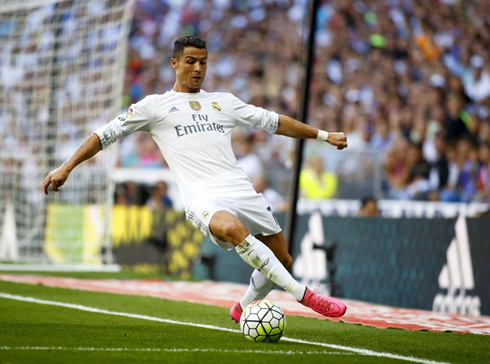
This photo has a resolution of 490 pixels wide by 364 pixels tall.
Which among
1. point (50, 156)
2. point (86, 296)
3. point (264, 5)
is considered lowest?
point (86, 296)

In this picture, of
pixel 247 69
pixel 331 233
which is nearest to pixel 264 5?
pixel 247 69

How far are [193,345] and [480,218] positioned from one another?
15.2 ft

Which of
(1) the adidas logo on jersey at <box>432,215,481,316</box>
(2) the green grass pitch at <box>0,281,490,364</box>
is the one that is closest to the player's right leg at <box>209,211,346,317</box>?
(2) the green grass pitch at <box>0,281,490,364</box>

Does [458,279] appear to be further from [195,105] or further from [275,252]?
[195,105]

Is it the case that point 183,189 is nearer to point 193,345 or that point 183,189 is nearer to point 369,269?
point 193,345

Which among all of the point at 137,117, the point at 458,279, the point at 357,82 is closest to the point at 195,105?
the point at 137,117

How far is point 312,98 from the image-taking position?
750 inches

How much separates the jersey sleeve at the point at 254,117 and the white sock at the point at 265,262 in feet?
3.76

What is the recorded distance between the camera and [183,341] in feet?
17.4

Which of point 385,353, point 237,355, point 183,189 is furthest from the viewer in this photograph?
point 183,189

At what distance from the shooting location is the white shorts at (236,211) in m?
5.72

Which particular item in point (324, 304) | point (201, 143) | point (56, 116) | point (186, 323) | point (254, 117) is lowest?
point (186, 323)

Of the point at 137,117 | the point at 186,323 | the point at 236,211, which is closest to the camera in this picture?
the point at 236,211

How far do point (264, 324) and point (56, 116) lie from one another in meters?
10.7
